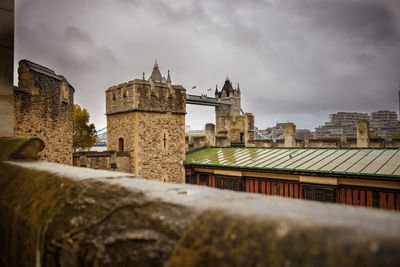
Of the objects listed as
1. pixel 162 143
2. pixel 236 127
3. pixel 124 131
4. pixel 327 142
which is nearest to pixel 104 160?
pixel 124 131

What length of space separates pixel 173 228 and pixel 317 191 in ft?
30.1

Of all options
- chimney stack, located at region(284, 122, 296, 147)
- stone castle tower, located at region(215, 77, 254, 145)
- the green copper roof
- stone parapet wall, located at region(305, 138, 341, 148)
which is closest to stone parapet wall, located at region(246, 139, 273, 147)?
stone castle tower, located at region(215, 77, 254, 145)

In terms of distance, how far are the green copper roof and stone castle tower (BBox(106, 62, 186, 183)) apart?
1.26 metres

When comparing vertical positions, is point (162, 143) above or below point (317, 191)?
above

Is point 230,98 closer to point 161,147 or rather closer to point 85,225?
point 161,147

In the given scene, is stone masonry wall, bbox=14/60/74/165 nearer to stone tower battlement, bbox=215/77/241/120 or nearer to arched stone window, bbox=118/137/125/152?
arched stone window, bbox=118/137/125/152

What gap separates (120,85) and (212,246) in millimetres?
14830

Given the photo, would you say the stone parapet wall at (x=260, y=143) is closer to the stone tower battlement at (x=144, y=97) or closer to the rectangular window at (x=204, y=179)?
the rectangular window at (x=204, y=179)

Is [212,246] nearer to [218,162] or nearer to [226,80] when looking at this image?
[218,162]

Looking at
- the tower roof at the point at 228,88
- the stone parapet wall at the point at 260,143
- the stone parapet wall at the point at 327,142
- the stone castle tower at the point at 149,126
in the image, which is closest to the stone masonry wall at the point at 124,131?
the stone castle tower at the point at 149,126

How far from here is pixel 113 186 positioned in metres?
1.49

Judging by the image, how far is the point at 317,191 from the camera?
916 cm

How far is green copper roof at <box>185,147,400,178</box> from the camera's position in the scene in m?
8.53

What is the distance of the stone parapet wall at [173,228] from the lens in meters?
0.75
